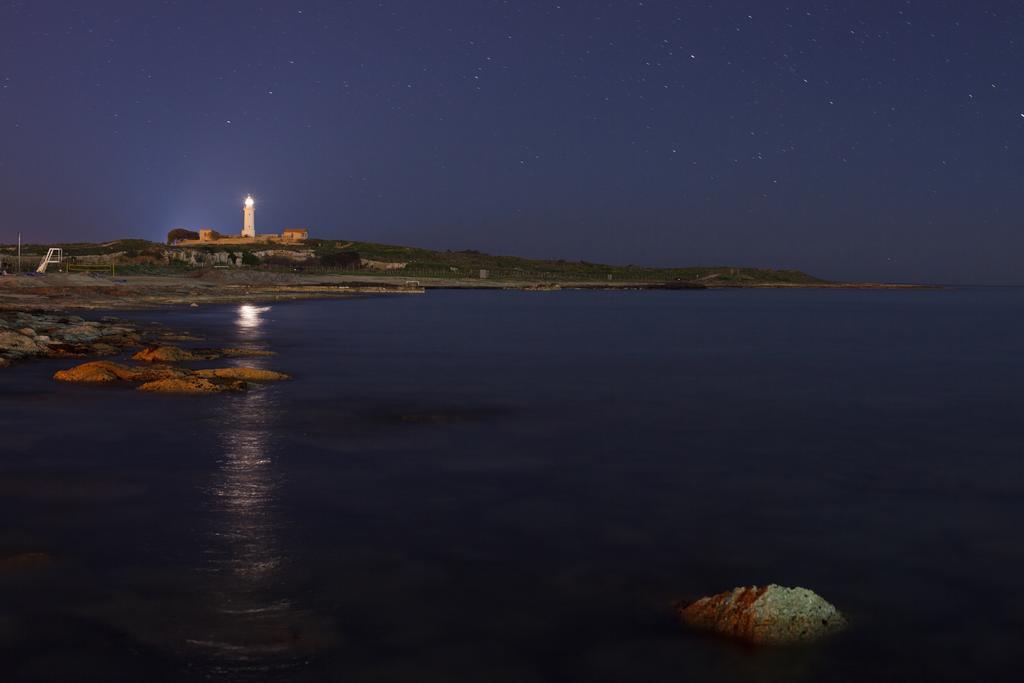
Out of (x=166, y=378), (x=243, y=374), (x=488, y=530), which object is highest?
(x=166, y=378)

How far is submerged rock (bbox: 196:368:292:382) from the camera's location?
23.9 metres

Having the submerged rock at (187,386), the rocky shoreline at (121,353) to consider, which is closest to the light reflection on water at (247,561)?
the submerged rock at (187,386)

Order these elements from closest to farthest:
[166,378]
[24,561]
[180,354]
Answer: [24,561], [166,378], [180,354]

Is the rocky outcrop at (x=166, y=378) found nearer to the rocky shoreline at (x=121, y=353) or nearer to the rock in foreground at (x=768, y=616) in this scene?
the rocky shoreline at (x=121, y=353)

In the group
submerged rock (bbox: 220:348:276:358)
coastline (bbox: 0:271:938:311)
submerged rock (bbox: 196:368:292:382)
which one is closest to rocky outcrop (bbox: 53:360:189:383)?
submerged rock (bbox: 196:368:292:382)

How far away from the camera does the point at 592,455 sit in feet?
54.2

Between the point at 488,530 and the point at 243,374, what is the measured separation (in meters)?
15.1

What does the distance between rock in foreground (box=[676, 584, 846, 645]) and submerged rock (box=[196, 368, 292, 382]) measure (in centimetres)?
1780

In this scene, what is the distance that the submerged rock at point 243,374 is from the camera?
2386 cm

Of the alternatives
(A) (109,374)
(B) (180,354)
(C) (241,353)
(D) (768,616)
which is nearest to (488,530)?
(D) (768,616)

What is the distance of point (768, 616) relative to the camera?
8219 mm

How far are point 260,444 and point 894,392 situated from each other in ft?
65.0

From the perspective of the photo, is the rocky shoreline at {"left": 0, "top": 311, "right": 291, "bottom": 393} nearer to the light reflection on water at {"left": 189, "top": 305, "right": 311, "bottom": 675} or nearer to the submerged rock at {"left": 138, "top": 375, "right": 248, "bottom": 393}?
the submerged rock at {"left": 138, "top": 375, "right": 248, "bottom": 393}

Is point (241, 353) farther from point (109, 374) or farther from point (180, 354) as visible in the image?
point (109, 374)
